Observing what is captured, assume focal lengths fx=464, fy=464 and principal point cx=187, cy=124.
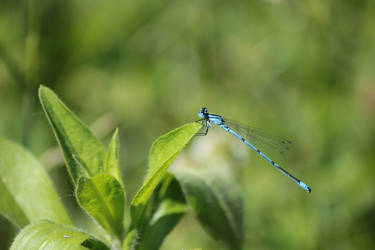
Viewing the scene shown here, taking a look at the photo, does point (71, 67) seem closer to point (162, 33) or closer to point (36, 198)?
point (162, 33)

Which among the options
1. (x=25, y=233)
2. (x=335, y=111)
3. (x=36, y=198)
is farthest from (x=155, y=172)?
(x=335, y=111)

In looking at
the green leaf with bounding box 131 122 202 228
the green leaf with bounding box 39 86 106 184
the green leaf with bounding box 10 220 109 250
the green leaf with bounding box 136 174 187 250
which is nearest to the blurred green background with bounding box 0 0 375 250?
the green leaf with bounding box 136 174 187 250

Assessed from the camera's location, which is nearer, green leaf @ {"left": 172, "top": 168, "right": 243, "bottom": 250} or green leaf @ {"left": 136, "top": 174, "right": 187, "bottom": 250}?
green leaf @ {"left": 136, "top": 174, "right": 187, "bottom": 250}

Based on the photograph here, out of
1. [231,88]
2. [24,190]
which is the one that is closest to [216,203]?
[24,190]

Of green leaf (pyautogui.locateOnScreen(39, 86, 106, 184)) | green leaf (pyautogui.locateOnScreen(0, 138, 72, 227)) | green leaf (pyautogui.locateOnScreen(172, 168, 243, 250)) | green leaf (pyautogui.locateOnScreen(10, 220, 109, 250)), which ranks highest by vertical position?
green leaf (pyautogui.locateOnScreen(172, 168, 243, 250))

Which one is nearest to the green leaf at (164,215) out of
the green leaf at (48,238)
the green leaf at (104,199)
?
the green leaf at (104,199)

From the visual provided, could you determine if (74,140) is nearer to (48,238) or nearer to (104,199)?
(104,199)

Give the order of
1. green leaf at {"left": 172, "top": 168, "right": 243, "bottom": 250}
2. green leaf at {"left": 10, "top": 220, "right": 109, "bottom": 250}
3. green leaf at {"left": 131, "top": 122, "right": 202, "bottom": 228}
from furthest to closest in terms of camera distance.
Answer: green leaf at {"left": 172, "top": 168, "right": 243, "bottom": 250} → green leaf at {"left": 131, "top": 122, "right": 202, "bottom": 228} → green leaf at {"left": 10, "top": 220, "right": 109, "bottom": 250}

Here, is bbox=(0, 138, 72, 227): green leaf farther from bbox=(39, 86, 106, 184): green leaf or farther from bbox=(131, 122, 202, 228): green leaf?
bbox=(131, 122, 202, 228): green leaf
